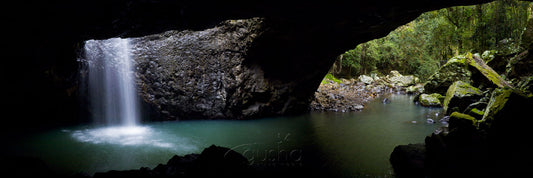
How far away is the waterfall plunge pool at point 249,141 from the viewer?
214 inches

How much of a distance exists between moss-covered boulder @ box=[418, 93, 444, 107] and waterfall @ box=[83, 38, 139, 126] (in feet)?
43.4

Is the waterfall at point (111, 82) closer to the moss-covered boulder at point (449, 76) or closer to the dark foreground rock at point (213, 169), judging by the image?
the dark foreground rock at point (213, 169)

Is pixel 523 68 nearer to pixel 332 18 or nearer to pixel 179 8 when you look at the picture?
pixel 332 18

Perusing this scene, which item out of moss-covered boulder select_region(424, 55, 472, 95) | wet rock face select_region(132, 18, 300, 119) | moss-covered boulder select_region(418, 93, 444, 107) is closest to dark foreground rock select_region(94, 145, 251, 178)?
wet rock face select_region(132, 18, 300, 119)

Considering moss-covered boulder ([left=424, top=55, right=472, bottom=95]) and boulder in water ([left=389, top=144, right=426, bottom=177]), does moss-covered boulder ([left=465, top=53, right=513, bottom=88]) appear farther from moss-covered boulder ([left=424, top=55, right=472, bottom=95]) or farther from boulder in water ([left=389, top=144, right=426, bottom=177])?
boulder in water ([left=389, top=144, right=426, bottom=177])

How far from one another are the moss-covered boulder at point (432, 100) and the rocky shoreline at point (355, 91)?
81.8 inches

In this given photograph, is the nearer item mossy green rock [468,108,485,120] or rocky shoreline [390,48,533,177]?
rocky shoreline [390,48,533,177]

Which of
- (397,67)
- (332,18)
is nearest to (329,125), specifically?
(332,18)

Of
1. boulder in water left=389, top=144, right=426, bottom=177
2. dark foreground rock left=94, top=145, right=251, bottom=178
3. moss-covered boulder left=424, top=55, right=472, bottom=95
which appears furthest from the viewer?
moss-covered boulder left=424, top=55, right=472, bottom=95

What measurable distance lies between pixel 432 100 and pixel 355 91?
22.5 feet

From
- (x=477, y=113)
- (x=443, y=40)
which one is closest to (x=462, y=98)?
(x=477, y=113)

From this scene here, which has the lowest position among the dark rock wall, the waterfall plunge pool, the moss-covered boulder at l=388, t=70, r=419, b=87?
the waterfall plunge pool

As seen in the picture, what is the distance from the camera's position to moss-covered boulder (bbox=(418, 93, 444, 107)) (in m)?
13.2

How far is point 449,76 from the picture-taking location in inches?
577
